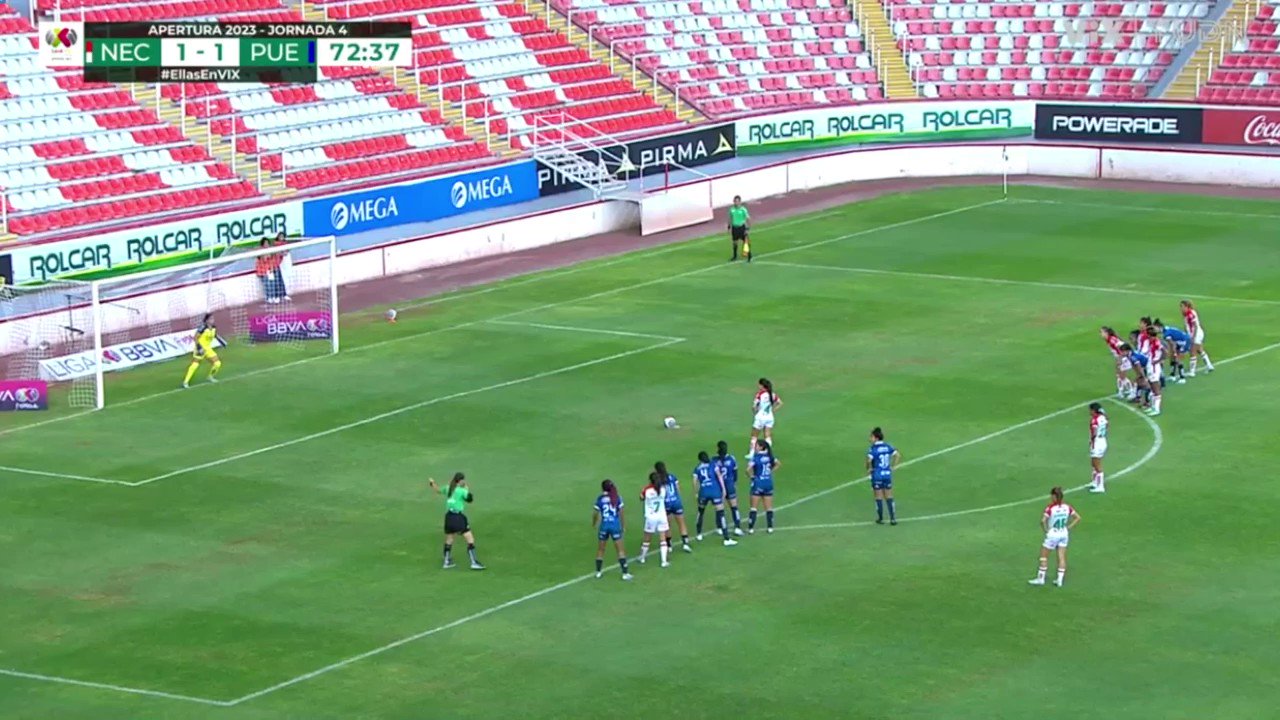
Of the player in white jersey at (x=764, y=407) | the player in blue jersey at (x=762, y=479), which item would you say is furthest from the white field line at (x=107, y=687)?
the player in white jersey at (x=764, y=407)

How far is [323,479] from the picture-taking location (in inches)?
1574

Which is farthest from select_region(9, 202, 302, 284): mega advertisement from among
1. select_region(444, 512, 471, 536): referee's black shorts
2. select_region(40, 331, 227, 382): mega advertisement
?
select_region(444, 512, 471, 536): referee's black shorts

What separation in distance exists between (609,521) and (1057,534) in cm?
654

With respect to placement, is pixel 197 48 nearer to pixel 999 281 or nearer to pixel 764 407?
pixel 764 407

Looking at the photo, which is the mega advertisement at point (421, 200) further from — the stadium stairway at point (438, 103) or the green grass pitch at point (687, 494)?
the green grass pitch at point (687, 494)

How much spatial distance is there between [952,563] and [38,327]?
23.6 meters

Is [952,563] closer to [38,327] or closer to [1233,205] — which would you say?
[38,327]

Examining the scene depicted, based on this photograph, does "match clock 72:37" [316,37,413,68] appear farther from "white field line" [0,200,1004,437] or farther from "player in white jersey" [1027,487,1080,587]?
"player in white jersey" [1027,487,1080,587]

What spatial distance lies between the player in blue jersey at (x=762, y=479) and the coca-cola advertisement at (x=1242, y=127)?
1599 inches

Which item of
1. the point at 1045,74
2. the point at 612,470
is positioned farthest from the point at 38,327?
the point at 1045,74

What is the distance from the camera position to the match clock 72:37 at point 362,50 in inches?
2024

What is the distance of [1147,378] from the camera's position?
143 ft

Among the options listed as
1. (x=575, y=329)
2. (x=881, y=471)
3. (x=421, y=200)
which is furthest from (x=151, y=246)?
(x=881, y=471)

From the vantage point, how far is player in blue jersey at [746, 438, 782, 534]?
1435 inches
